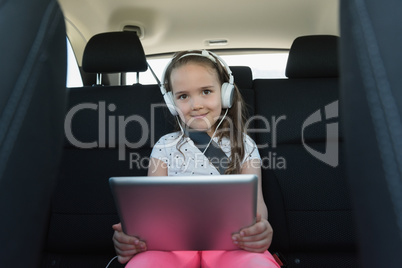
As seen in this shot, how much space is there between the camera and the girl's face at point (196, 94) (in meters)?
1.42

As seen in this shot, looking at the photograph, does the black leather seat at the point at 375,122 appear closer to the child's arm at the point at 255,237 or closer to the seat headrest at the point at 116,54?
the child's arm at the point at 255,237

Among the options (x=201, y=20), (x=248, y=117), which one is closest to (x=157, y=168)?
(x=248, y=117)

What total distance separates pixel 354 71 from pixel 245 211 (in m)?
0.52

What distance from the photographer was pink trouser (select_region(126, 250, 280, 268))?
97 cm

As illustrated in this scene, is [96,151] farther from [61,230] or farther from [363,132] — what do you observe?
[363,132]

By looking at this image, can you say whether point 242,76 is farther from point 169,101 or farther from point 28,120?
point 28,120

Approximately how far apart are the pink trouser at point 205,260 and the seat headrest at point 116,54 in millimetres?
934

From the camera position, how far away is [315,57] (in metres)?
1.72

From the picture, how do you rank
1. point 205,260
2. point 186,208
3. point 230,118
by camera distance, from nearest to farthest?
point 186,208
point 205,260
point 230,118

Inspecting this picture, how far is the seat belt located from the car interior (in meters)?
0.19

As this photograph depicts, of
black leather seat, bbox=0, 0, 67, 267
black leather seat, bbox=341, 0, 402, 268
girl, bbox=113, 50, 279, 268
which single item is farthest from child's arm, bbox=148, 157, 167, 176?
black leather seat, bbox=341, 0, 402, 268

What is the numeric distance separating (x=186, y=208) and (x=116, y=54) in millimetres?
1068

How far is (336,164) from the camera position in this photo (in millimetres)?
1608

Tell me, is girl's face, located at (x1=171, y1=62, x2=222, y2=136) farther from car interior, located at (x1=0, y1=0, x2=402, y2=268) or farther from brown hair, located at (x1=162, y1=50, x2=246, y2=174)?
car interior, located at (x1=0, y1=0, x2=402, y2=268)
